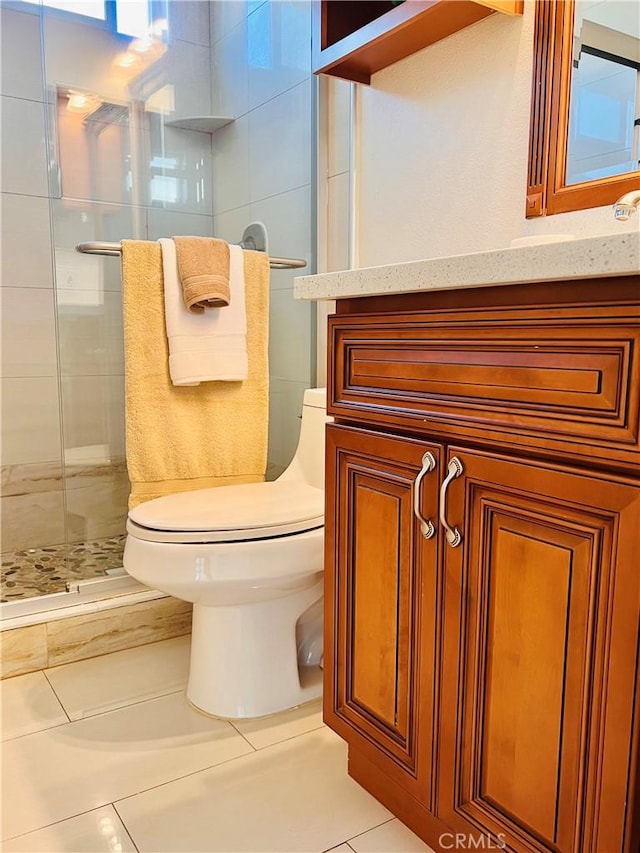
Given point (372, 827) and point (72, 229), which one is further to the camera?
point (72, 229)

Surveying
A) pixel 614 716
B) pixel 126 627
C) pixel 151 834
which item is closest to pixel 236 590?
pixel 151 834

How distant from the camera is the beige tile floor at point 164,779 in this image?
41.3 inches

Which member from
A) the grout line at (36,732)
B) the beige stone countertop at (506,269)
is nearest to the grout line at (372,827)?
the grout line at (36,732)

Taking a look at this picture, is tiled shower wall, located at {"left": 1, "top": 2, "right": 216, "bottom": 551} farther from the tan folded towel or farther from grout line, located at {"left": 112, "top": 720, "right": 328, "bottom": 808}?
grout line, located at {"left": 112, "top": 720, "right": 328, "bottom": 808}

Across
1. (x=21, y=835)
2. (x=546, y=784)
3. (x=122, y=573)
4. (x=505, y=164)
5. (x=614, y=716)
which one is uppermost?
(x=505, y=164)

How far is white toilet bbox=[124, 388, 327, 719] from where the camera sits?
1.28 metres

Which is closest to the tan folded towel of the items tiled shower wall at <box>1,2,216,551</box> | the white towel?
the white towel

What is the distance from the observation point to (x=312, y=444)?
1.66 meters

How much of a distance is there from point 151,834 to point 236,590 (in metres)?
0.42

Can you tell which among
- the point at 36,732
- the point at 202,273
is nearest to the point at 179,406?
the point at 202,273

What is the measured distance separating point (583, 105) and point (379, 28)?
1.56 ft

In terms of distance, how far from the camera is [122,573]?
177 centimetres

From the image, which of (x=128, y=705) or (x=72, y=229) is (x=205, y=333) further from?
(x=128, y=705)

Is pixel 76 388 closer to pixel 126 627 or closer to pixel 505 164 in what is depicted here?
pixel 126 627
